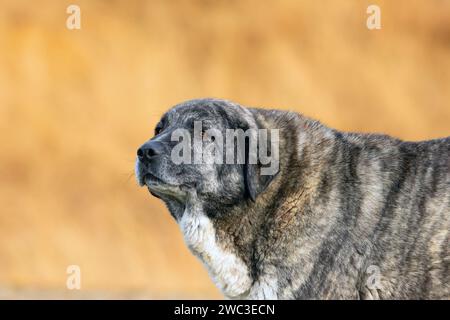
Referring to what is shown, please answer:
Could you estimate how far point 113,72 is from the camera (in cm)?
1541

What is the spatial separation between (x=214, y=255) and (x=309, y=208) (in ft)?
2.26

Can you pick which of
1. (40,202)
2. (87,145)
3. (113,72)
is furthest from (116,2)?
(40,202)

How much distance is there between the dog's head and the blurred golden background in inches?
309

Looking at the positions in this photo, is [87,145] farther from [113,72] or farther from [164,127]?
[164,127]

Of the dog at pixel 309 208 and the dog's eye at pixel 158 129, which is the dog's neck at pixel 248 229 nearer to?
the dog at pixel 309 208

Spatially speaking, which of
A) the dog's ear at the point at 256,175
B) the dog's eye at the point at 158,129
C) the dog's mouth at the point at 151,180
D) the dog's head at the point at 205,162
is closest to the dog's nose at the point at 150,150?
the dog's head at the point at 205,162

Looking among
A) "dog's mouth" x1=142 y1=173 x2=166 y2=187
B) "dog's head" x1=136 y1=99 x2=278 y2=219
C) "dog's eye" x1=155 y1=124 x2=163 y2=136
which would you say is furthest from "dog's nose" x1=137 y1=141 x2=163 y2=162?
"dog's eye" x1=155 y1=124 x2=163 y2=136

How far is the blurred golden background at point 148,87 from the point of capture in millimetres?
14586

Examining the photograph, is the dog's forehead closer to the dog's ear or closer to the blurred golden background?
the dog's ear

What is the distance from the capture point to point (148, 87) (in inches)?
610

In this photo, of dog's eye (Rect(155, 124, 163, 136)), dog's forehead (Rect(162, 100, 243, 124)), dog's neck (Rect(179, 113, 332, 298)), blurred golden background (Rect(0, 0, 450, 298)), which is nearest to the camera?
dog's neck (Rect(179, 113, 332, 298))

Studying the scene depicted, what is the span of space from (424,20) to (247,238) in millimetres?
9885

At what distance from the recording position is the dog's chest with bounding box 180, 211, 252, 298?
644 cm

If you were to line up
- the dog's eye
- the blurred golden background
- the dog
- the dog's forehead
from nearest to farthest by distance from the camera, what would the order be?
the dog, the dog's forehead, the dog's eye, the blurred golden background
